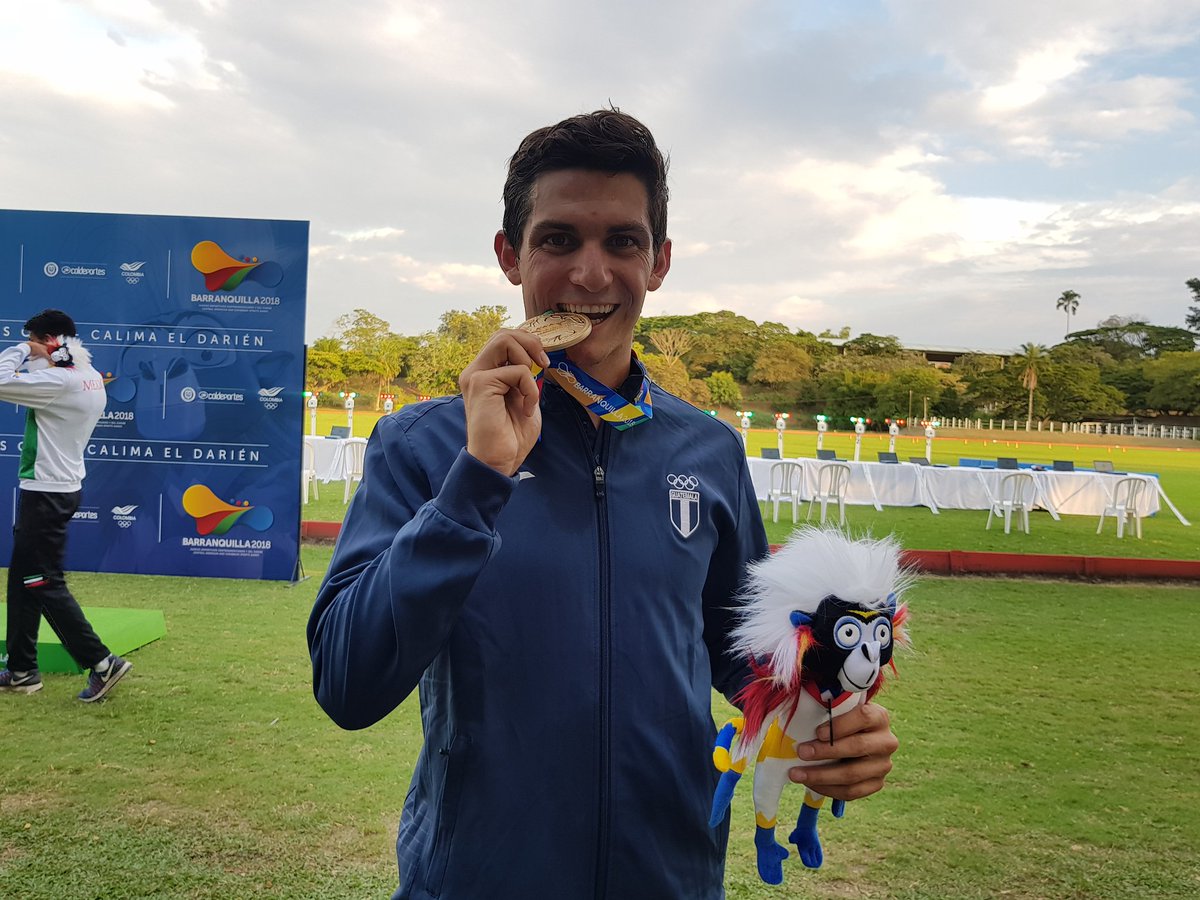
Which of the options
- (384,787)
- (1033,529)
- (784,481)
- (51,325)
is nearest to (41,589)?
(51,325)

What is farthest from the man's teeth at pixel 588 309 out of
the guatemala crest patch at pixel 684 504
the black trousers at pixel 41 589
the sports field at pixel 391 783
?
the black trousers at pixel 41 589

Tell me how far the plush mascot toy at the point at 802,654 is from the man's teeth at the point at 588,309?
418 millimetres

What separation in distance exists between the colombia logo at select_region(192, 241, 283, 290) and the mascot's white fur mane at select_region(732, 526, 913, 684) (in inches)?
259

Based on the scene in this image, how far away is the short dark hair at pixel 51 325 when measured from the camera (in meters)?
4.48

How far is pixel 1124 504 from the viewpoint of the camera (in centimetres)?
1106

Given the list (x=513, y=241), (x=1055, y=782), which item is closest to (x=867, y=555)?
(x=513, y=241)

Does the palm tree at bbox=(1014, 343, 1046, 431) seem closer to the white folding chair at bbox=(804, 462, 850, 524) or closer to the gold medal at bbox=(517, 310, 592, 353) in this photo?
the white folding chair at bbox=(804, 462, 850, 524)

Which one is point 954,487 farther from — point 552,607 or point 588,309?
point 552,607

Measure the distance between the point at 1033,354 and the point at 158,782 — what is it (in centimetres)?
3021

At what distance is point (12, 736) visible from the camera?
3709 mm

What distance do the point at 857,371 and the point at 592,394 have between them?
3113 centimetres

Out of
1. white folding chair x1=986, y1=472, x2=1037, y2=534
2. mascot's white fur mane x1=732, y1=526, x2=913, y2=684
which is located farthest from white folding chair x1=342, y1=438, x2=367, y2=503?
mascot's white fur mane x1=732, y1=526, x2=913, y2=684

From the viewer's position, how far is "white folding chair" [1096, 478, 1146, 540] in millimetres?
10898

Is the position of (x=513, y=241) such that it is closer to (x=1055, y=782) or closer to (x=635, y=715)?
(x=635, y=715)
